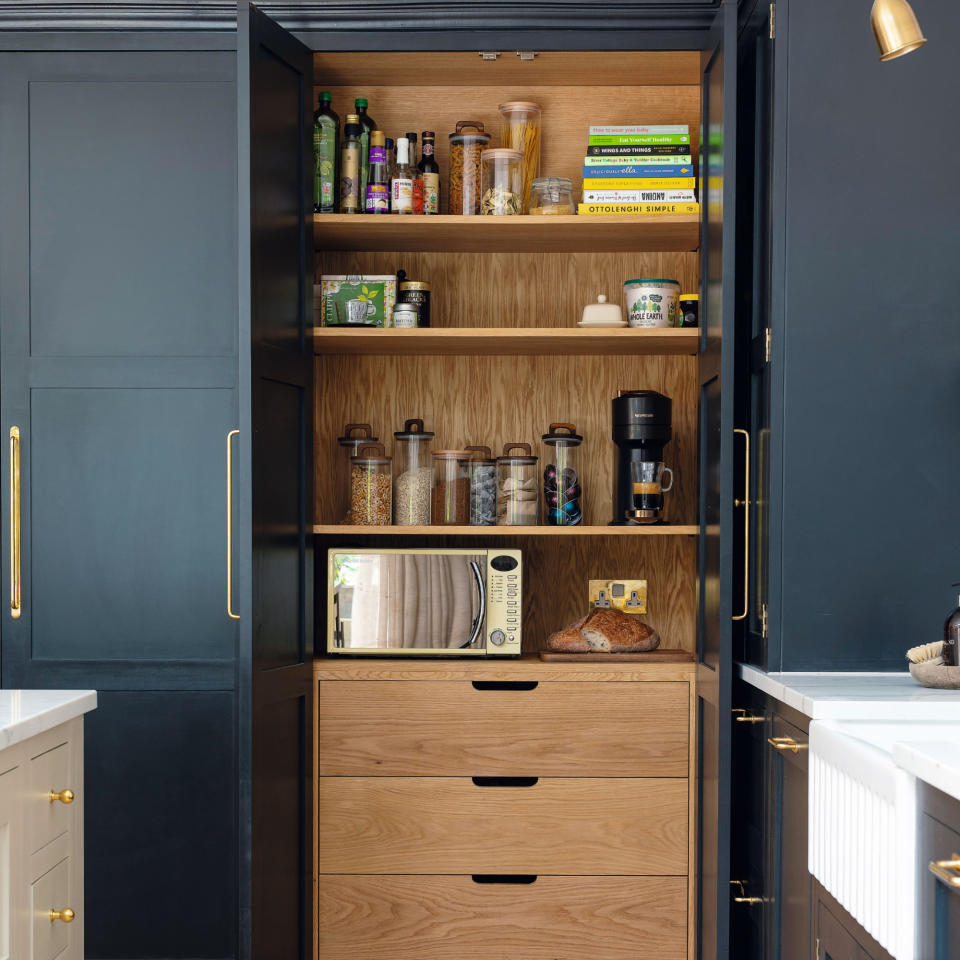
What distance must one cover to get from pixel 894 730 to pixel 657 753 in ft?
3.04

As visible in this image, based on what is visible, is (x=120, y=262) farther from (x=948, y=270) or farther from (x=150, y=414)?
(x=948, y=270)

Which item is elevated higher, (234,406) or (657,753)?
(234,406)

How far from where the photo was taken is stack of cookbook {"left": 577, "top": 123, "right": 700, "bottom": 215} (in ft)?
7.95

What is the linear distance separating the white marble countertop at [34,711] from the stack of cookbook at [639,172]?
162 centimetres

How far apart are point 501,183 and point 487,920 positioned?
1832 millimetres

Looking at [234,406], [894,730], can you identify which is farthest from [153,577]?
[894,730]

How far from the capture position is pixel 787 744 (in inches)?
71.8

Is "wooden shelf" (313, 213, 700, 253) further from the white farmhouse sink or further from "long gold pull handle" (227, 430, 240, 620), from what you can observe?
the white farmhouse sink

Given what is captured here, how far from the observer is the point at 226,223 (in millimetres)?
2326

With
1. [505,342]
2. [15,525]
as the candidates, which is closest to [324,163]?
[505,342]

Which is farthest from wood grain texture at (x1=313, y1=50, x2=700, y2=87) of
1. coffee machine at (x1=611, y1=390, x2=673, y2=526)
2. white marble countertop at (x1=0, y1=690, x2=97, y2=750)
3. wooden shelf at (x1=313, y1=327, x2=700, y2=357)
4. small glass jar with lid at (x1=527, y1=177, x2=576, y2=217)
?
white marble countertop at (x1=0, y1=690, x2=97, y2=750)

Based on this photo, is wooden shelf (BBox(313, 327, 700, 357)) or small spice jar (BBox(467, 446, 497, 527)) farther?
small spice jar (BBox(467, 446, 497, 527))

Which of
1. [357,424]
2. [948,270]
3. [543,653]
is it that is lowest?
[543,653]

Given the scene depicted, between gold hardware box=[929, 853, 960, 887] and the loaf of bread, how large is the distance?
1358mm
